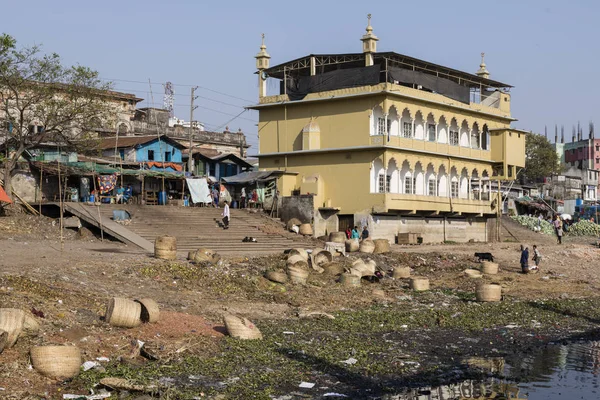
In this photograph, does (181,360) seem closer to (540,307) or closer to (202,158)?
(540,307)

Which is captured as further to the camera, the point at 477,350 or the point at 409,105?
the point at 409,105

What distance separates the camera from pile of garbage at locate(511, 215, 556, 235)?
6025cm

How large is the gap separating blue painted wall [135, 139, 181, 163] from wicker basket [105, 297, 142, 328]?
34.4 meters

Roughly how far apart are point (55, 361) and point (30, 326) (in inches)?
77.2

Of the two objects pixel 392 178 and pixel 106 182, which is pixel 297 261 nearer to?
pixel 106 182

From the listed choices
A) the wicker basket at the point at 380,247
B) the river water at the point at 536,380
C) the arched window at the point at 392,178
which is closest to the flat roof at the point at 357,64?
the arched window at the point at 392,178

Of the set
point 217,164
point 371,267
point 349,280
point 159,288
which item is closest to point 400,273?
point 371,267

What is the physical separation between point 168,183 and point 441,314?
2825cm

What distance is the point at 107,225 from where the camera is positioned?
112 ft

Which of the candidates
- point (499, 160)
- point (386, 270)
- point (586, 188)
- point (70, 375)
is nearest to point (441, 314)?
point (386, 270)

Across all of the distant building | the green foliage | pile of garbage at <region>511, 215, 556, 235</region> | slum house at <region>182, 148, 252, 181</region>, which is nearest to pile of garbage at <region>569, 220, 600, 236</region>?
pile of garbage at <region>511, 215, 556, 235</region>

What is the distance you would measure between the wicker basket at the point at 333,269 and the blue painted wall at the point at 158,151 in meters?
25.1

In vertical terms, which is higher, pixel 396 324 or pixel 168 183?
pixel 168 183

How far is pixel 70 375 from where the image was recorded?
12922 mm
